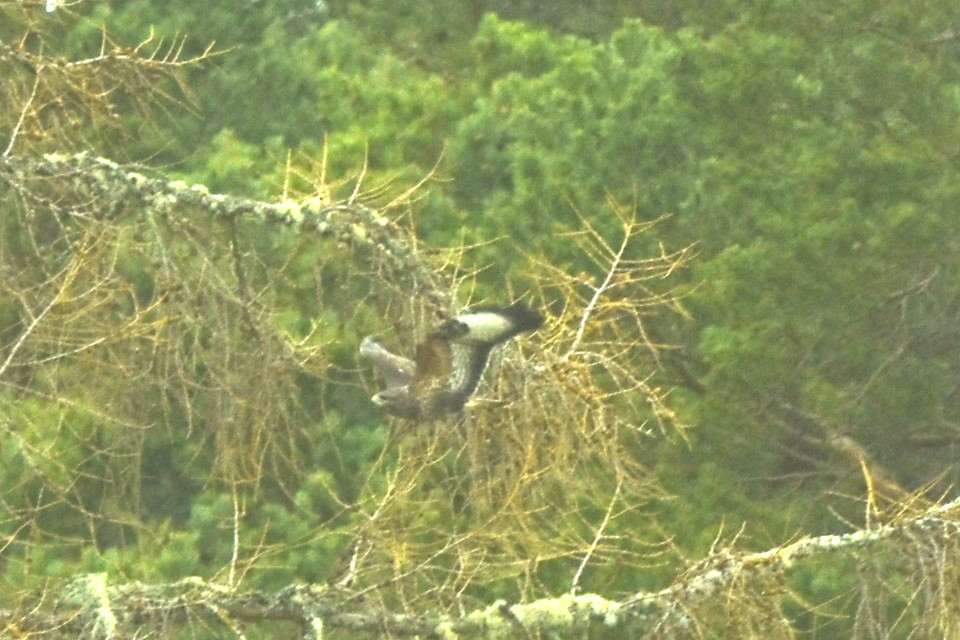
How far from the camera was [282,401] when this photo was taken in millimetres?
4523

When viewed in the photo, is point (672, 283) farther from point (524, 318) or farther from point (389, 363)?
point (524, 318)

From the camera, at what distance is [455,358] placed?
462cm

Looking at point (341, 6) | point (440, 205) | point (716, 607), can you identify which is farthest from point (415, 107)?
point (716, 607)

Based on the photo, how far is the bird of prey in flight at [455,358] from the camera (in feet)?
14.8

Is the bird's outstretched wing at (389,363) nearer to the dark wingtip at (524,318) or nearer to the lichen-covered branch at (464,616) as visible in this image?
the dark wingtip at (524,318)

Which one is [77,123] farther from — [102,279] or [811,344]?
[811,344]

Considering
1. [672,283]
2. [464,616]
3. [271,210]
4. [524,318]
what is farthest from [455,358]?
[672,283]

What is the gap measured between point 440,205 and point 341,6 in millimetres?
5211

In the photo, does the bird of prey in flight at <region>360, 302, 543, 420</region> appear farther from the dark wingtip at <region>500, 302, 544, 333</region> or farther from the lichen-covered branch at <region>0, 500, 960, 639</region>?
the lichen-covered branch at <region>0, 500, 960, 639</region>

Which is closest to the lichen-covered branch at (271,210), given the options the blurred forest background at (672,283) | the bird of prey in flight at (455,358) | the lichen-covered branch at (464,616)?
the bird of prey in flight at (455,358)

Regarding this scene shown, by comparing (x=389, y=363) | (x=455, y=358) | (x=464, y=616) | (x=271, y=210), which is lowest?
(x=464, y=616)

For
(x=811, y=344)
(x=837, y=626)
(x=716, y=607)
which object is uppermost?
(x=716, y=607)

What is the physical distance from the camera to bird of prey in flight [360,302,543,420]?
4.52 metres

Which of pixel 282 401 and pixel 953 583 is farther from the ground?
pixel 282 401
